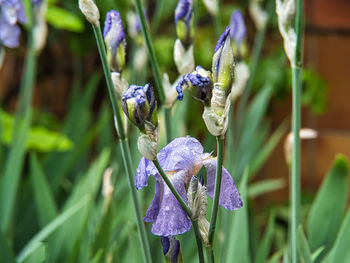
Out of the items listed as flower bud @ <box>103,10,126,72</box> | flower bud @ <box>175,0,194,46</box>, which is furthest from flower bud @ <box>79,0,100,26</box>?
flower bud @ <box>175,0,194,46</box>

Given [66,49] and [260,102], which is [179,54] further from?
[66,49]

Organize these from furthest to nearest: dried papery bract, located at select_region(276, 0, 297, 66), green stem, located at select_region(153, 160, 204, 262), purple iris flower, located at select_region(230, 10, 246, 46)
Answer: purple iris flower, located at select_region(230, 10, 246, 46) < dried papery bract, located at select_region(276, 0, 297, 66) < green stem, located at select_region(153, 160, 204, 262)

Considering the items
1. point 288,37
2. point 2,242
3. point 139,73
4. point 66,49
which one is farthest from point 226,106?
point 66,49

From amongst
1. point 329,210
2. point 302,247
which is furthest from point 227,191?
point 329,210

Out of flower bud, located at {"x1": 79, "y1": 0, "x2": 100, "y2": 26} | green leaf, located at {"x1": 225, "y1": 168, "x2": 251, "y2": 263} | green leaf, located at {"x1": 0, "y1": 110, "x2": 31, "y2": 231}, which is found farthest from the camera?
green leaf, located at {"x1": 0, "y1": 110, "x2": 31, "y2": 231}

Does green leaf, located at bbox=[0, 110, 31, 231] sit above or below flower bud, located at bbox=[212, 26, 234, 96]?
below

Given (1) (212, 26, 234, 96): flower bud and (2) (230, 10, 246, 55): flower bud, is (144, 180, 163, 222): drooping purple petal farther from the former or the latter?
(2) (230, 10, 246, 55): flower bud

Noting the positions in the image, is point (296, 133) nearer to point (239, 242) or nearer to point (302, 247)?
point (302, 247)
